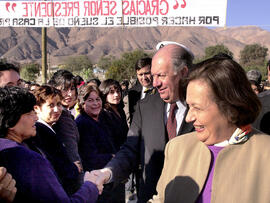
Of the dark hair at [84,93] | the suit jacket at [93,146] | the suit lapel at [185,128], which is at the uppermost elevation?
the suit lapel at [185,128]

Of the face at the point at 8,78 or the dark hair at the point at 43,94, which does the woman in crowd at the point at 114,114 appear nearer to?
the dark hair at the point at 43,94

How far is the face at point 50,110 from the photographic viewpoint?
253 cm

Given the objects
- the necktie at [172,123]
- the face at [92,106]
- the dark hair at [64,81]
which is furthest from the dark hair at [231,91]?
the dark hair at [64,81]

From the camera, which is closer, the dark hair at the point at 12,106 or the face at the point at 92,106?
the dark hair at the point at 12,106

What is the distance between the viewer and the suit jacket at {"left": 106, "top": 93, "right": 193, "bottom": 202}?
1.95 m

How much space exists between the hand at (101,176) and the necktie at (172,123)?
1.66 ft

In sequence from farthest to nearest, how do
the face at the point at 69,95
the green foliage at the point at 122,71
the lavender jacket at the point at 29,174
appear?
1. the green foliage at the point at 122,71
2. the face at the point at 69,95
3. the lavender jacket at the point at 29,174

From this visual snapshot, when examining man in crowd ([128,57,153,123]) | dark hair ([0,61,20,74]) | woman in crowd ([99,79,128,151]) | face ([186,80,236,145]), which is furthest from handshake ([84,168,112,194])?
man in crowd ([128,57,153,123])

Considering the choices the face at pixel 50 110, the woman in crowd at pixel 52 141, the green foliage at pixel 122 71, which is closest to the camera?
the woman in crowd at pixel 52 141

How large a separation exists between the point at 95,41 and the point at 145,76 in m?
159

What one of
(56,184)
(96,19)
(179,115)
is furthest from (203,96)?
(96,19)

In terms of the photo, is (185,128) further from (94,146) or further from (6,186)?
(94,146)

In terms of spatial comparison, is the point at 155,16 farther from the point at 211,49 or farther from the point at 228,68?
the point at 211,49

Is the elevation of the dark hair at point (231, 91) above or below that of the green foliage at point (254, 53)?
above
